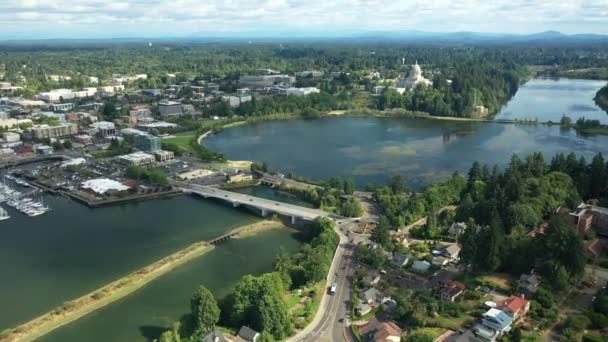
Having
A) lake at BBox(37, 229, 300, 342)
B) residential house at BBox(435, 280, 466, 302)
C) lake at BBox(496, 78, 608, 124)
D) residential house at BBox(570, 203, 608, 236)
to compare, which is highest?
lake at BBox(496, 78, 608, 124)

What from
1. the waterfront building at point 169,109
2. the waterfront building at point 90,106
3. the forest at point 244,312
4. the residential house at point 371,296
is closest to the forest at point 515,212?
the residential house at point 371,296

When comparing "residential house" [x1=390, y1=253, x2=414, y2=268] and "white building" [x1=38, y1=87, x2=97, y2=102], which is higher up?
"white building" [x1=38, y1=87, x2=97, y2=102]

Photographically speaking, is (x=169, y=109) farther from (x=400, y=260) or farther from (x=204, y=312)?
(x=204, y=312)

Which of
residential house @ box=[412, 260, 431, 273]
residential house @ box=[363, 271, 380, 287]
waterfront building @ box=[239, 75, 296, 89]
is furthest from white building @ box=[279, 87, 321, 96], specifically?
residential house @ box=[363, 271, 380, 287]

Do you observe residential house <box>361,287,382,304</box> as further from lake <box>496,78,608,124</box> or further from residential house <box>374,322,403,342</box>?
lake <box>496,78,608,124</box>

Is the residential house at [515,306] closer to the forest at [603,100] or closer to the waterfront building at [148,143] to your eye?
the waterfront building at [148,143]

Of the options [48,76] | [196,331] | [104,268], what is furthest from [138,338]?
[48,76]

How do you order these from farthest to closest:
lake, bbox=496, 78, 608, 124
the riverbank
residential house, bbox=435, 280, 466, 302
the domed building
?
the domed building
lake, bbox=496, 78, 608, 124
residential house, bbox=435, 280, 466, 302
the riverbank

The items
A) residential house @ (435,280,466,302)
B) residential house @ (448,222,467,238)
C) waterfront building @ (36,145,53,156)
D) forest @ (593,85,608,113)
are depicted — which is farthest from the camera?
forest @ (593,85,608,113)
